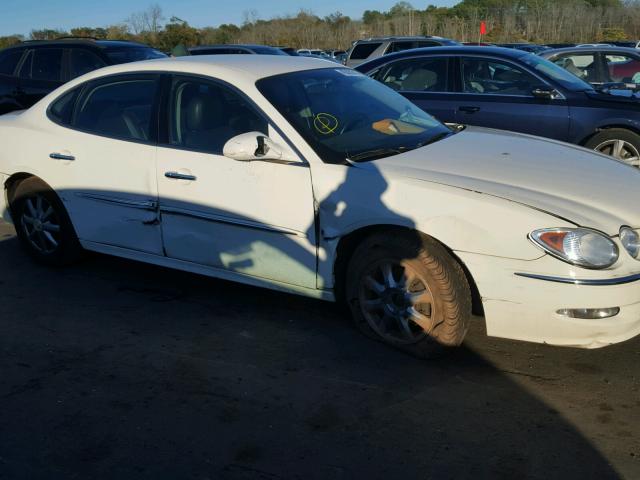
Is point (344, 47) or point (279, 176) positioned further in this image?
point (344, 47)

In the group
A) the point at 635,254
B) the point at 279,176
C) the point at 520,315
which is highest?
the point at 279,176

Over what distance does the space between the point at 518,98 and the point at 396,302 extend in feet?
14.8

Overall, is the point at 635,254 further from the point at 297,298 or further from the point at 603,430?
the point at 297,298

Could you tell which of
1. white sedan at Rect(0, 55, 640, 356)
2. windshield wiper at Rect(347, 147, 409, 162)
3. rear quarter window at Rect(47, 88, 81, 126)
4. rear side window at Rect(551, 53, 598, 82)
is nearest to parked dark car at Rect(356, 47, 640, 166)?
white sedan at Rect(0, 55, 640, 356)

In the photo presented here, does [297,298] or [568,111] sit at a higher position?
[568,111]

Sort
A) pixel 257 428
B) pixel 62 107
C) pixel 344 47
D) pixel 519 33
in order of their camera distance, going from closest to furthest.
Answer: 1. pixel 257 428
2. pixel 62 107
3. pixel 519 33
4. pixel 344 47

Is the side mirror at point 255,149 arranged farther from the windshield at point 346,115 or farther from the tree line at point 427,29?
the tree line at point 427,29

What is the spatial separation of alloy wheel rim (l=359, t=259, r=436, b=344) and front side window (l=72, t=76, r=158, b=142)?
6.02 feet

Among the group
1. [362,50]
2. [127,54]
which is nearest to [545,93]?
[127,54]

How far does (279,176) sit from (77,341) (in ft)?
5.28

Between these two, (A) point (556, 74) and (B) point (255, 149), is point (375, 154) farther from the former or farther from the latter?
(A) point (556, 74)

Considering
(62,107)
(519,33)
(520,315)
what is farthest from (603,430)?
(519,33)

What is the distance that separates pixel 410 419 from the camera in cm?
316

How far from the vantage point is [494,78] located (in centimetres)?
762
